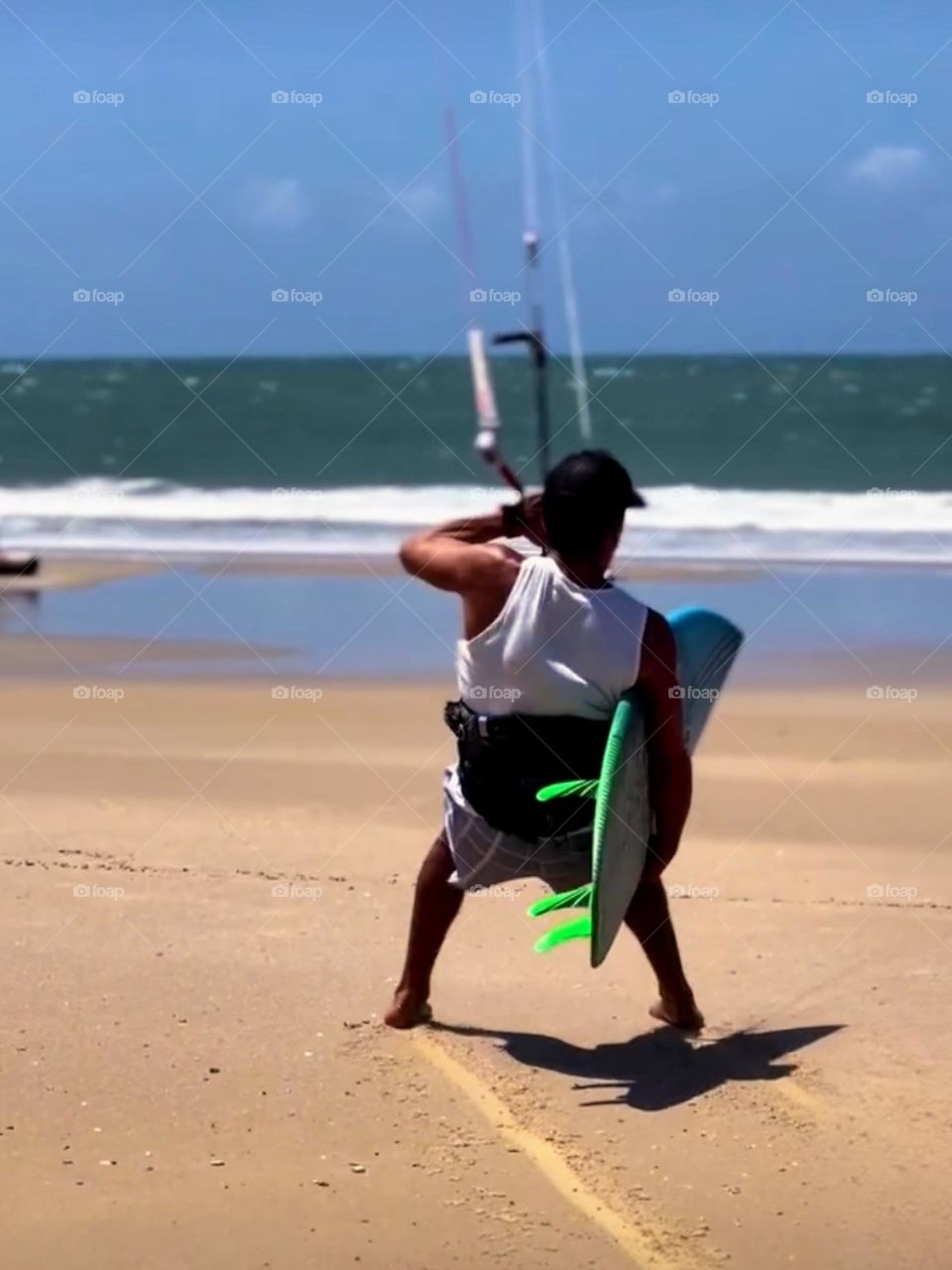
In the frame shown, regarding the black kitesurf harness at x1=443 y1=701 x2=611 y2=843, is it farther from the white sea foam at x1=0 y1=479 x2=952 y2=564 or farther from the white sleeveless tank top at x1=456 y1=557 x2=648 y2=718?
the white sea foam at x1=0 y1=479 x2=952 y2=564

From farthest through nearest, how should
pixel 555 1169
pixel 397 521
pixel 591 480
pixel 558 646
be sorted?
1. pixel 397 521
2. pixel 558 646
3. pixel 591 480
4. pixel 555 1169

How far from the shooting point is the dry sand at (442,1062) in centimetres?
320

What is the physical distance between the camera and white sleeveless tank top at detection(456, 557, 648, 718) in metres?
3.73

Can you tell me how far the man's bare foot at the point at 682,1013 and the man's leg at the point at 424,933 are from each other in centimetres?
52

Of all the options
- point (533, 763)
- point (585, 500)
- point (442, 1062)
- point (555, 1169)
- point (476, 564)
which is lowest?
point (555, 1169)

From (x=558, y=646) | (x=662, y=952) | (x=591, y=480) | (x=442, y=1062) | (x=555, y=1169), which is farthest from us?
(x=662, y=952)

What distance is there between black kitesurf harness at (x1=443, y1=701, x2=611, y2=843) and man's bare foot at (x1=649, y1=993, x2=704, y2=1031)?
22.1 inches

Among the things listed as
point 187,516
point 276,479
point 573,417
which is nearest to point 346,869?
point 187,516

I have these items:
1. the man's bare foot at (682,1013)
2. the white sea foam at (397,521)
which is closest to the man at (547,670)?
the man's bare foot at (682,1013)

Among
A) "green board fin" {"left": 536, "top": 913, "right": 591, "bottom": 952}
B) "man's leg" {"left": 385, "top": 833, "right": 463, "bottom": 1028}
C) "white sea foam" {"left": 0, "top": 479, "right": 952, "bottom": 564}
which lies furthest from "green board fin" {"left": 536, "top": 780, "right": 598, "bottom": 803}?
"white sea foam" {"left": 0, "top": 479, "right": 952, "bottom": 564}

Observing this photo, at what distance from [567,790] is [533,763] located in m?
0.11

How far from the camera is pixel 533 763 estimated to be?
151 inches

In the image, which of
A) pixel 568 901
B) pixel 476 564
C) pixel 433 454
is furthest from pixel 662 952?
pixel 433 454

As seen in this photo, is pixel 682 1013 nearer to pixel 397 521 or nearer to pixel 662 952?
pixel 662 952
